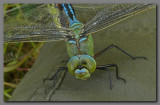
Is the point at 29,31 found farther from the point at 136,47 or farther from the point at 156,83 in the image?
the point at 156,83

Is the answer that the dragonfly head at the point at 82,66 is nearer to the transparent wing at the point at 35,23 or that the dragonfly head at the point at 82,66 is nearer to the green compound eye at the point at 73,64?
the green compound eye at the point at 73,64

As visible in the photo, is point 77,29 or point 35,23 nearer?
point 77,29

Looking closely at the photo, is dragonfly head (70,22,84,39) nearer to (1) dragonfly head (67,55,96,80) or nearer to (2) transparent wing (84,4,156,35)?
(2) transparent wing (84,4,156,35)

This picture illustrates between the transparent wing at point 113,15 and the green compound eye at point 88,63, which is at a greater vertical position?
the transparent wing at point 113,15

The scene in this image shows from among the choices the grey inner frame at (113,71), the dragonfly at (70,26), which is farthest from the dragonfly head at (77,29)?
the grey inner frame at (113,71)

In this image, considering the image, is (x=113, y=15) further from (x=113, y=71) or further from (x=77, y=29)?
(x=113, y=71)

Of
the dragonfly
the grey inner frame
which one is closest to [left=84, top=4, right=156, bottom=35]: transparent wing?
the dragonfly

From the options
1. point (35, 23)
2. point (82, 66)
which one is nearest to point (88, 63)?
point (82, 66)
